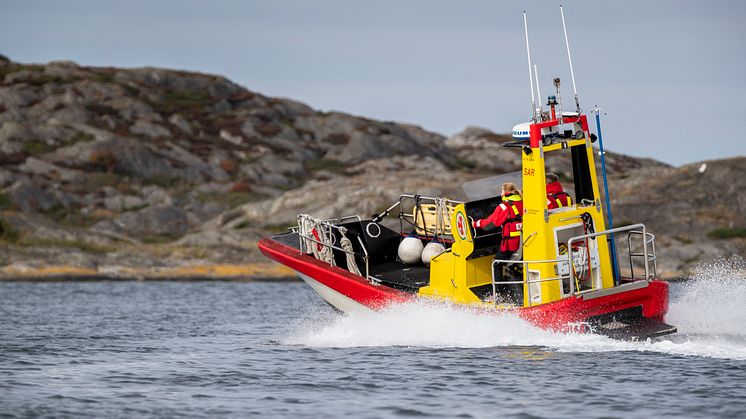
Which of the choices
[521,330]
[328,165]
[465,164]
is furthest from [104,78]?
[521,330]

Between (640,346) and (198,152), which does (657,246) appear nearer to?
(640,346)

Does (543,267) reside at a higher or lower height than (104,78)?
lower

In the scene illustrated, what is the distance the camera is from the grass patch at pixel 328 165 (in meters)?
67.7

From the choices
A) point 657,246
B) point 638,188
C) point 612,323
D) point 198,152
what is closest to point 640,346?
point 612,323

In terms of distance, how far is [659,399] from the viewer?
10617 mm

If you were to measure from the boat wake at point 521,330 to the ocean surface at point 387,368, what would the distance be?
23mm

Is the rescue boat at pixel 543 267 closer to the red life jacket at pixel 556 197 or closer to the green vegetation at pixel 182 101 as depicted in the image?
the red life jacket at pixel 556 197

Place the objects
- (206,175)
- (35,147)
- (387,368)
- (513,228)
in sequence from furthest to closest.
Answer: (206,175), (35,147), (513,228), (387,368)

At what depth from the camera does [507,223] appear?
48.3 feet

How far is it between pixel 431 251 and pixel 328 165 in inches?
2062

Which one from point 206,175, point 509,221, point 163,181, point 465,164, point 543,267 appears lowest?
point 543,267

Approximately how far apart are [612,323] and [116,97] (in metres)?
65.2

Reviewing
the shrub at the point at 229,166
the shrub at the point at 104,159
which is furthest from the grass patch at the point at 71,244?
the shrub at the point at 229,166

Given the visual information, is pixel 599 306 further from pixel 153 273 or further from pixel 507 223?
pixel 153 273
